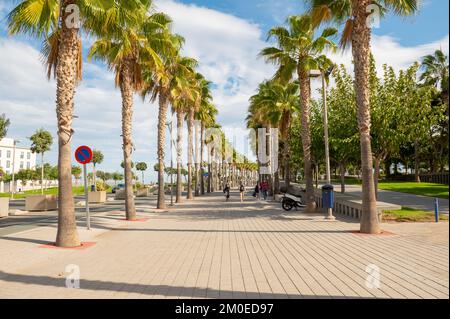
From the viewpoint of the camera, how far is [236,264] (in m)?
7.91

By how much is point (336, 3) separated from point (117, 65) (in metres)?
10.6

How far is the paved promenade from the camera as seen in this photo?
5.97 metres

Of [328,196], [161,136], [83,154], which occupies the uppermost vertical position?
[161,136]

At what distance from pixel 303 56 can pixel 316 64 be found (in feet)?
3.03

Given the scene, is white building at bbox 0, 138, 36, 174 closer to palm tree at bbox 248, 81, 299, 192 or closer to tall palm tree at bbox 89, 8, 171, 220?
palm tree at bbox 248, 81, 299, 192

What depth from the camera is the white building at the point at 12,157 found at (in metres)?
110

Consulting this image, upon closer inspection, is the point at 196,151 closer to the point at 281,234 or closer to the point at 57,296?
the point at 281,234

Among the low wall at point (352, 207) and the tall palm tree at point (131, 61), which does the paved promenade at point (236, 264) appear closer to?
the low wall at point (352, 207)

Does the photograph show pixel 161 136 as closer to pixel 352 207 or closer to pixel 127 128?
pixel 127 128

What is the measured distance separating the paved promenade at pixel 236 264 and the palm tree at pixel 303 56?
7.13 m

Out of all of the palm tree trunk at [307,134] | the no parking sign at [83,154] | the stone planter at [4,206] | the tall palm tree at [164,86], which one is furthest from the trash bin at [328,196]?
the stone planter at [4,206]

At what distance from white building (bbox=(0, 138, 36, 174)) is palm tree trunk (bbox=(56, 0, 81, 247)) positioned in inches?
4319

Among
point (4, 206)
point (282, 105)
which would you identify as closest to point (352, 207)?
point (282, 105)

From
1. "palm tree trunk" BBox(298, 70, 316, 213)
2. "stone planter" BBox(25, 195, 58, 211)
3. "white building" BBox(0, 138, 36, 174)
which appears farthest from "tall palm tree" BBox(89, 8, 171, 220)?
"white building" BBox(0, 138, 36, 174)
